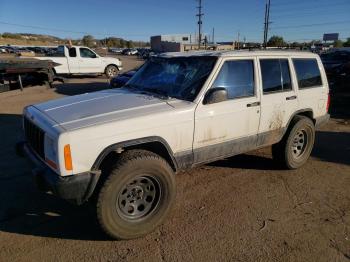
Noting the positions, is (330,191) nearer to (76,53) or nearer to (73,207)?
(73,207)

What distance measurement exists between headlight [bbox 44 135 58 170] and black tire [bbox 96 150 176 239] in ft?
1.70

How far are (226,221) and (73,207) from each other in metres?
1.85

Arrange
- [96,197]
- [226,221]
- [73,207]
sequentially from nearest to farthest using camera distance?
[96,197]
[226,221]
[73,207]

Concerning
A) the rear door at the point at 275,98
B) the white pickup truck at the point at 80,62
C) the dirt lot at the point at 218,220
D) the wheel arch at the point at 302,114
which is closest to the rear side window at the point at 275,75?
the rear door at the point at 275,98

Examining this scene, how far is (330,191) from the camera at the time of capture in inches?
182

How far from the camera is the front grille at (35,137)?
3.44 m

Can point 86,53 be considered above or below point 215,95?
above

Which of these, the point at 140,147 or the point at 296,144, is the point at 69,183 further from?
the point at 296,144

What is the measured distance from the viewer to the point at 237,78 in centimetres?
431

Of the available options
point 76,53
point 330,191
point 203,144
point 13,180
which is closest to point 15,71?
point 76,53

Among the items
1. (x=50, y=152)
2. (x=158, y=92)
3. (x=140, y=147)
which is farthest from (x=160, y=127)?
(x=50, y=152)

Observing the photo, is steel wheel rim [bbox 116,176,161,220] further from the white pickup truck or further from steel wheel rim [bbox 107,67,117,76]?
steel wheel rim [bbox 107,67,117,76]

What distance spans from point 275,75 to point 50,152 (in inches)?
127

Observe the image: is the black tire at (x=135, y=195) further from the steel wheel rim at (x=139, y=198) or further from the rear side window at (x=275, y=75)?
the rear side window at (x=275, y=75)
